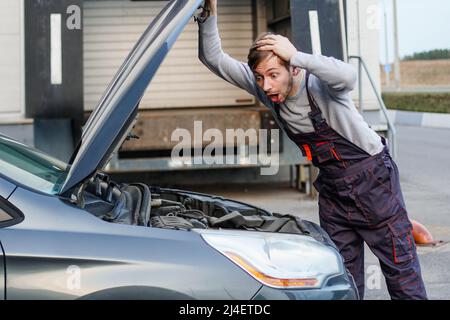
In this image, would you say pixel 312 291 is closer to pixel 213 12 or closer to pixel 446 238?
pixel 213 12

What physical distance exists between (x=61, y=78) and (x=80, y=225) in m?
6.66

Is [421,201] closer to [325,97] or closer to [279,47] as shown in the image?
[325,97]

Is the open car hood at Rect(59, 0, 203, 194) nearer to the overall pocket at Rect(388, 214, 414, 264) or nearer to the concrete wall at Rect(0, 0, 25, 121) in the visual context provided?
the overall pocket at Rect(388, 214, 414, 264)

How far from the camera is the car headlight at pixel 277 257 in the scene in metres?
3.41

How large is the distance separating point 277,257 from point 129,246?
0.67 metres

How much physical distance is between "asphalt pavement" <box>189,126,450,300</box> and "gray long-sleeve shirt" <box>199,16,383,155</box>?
203 centimetres

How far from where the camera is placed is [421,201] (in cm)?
1041

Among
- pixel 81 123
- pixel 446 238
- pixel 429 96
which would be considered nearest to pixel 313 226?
pixel 446 238

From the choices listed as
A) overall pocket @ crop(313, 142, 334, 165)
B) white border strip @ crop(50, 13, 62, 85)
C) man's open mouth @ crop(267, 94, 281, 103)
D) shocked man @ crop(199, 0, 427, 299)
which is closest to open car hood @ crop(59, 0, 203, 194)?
shocked man @ crop(199, 0, 427, 299)

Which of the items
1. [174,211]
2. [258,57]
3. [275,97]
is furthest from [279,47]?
[174,211]

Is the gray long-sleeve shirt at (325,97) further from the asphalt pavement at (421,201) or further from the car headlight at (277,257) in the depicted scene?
the asphalt pavement at (421,201)

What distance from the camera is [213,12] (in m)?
4.31

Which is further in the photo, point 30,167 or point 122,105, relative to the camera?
point 30,167

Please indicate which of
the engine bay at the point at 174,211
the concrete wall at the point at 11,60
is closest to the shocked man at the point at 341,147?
the engine bay at the point at 174,211
